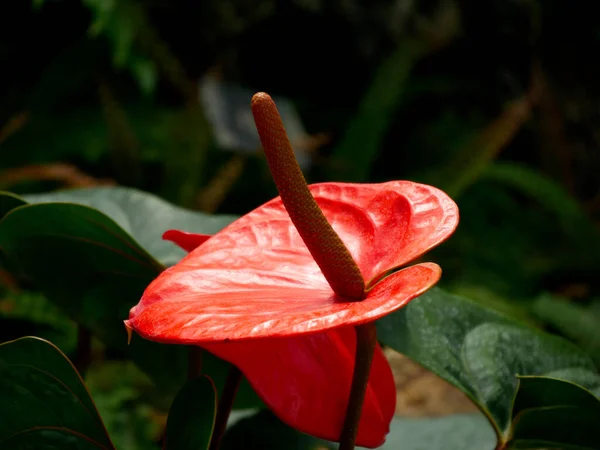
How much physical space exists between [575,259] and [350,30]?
4.62 ft

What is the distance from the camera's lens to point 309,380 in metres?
0.34

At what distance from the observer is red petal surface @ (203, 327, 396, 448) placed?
32cm

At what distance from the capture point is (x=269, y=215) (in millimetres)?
401

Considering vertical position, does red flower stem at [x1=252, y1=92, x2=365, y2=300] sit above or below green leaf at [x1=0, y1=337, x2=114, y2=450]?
above

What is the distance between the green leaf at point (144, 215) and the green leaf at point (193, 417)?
22 centimetres

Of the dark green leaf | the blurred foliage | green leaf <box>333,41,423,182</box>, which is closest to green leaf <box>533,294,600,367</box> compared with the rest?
the blurred foliage

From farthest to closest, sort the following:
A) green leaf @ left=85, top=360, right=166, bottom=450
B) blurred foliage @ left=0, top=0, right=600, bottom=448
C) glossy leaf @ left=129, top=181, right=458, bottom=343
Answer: blurred foliage @ left=0, top=0, right=600, bottom=448 < green leaf @ left=85, top=360, right=166, bottom=450 < glossy leaf @ left=129, top=181, right=458, bottom=343

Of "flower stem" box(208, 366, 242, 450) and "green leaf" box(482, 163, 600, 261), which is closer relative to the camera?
"flower stem" box(208, 366, 242, 450)

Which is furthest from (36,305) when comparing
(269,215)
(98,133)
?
(269,215)

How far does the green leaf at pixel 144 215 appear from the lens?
56 centimetres

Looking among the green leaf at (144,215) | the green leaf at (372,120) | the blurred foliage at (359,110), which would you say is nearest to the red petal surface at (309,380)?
the green leaf at (144,215)

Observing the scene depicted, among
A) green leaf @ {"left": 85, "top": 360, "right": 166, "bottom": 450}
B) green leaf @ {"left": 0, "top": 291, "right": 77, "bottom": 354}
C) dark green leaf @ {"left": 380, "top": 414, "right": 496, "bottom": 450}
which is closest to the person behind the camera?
dark green leaf @ {"left": 380, "top": 414, "right": 496, "bottom": 450}

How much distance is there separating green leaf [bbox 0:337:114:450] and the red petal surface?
0.27 feet

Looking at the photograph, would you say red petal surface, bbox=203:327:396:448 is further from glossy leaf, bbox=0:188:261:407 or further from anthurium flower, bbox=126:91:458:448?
glossy leaf, bbox=0:188:261:407
